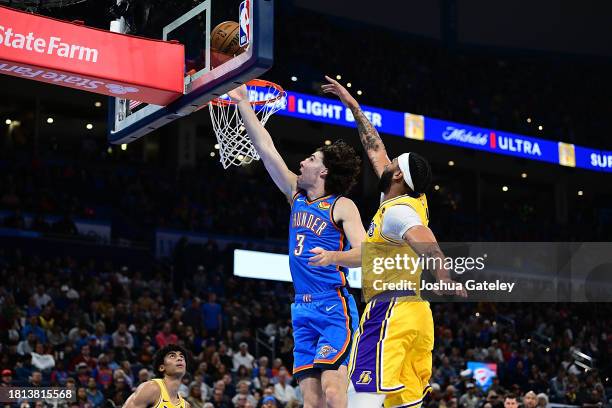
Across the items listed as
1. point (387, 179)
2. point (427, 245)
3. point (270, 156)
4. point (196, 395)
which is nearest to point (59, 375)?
point (196, 395)

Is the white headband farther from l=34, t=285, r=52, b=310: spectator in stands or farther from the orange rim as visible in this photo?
l=34, t=285, r=52, b=310: spectator in stands

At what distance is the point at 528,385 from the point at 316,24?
1631 centimetres

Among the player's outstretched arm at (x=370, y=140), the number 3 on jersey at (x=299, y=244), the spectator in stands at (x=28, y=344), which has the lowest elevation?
the spectator in stands at (x=28, y=344)

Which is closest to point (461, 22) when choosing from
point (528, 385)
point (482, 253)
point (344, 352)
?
point (482, 253)

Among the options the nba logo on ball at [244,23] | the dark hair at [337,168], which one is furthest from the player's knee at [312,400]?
the nba logo on ball at [244,23]

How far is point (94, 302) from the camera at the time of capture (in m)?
16.6

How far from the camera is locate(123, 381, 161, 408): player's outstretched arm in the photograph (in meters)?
7.28

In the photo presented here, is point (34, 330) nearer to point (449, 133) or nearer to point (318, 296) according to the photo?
point (318, 296)

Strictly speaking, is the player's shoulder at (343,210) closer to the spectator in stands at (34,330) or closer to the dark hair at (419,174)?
the dark hair at (419,174)

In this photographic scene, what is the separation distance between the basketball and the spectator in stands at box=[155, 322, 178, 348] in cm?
945

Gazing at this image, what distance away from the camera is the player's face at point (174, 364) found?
7.47 metres

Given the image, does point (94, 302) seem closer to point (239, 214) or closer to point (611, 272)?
point (239, 214)

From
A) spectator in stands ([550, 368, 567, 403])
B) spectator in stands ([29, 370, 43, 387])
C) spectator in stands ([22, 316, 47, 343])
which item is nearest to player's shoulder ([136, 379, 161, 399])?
spectator in stands ([29, 370, 43, 387])

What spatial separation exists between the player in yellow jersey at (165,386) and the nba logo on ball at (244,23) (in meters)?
2.66
